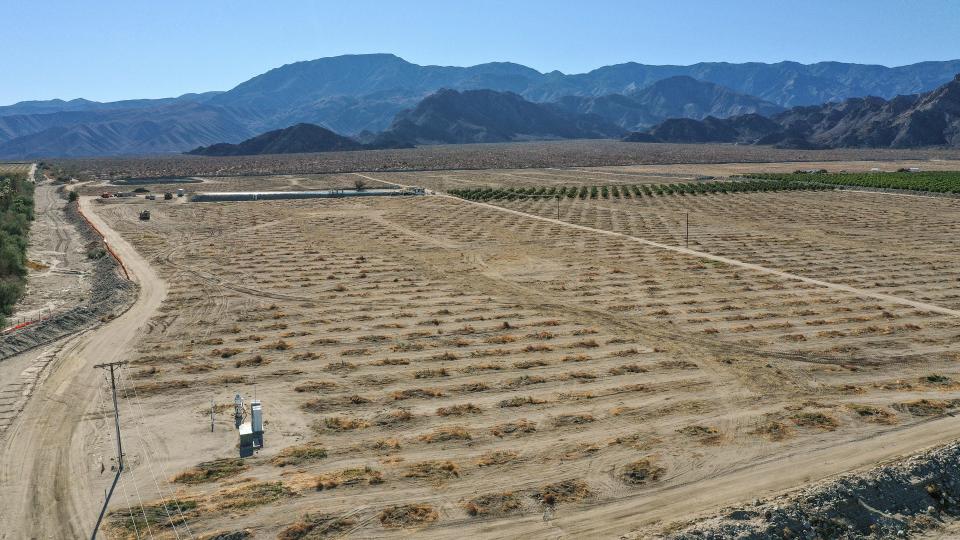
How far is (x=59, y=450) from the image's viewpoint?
1565cm

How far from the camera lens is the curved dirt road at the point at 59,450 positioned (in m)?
13.1

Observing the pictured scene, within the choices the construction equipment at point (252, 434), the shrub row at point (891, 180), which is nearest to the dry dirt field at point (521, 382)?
the construction equipment at point (252, 434)

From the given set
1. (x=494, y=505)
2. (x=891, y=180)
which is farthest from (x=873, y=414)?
(x=891, y=180)

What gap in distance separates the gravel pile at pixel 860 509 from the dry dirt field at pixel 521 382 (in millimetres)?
799

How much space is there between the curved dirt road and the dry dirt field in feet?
1.37

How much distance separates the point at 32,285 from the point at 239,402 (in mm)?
22588

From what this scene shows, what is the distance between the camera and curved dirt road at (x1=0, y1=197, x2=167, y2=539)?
1308 centimetres

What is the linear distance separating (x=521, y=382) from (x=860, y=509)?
9.02 m

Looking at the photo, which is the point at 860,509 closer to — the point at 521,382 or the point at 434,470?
the point at 434,470

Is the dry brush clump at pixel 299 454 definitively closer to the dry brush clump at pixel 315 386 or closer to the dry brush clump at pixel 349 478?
the dry brush clump at pixel 349 478

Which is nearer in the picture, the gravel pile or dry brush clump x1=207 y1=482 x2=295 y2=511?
the gravel pile

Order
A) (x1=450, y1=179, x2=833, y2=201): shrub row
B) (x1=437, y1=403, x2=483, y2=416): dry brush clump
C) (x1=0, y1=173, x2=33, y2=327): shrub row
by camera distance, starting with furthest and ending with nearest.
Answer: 1. (x1=450, y1=179, x2=833, y2=201): shrub row
2. (x1=0, y1=173, x2=33, y2=327): shrub row
3. (x1=437, y1=403, x2=483, y2=416): dry brush clump

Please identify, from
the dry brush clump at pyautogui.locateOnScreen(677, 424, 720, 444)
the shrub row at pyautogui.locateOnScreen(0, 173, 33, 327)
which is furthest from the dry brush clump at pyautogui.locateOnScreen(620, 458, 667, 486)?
the shrub row at pyautogui.locateOnScreen(0, 173, 33, 327)

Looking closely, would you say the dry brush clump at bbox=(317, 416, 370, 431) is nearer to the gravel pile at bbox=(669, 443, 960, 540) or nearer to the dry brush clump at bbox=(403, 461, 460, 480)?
the dry brush clump at bbox=(403, 461, 460, 480)
